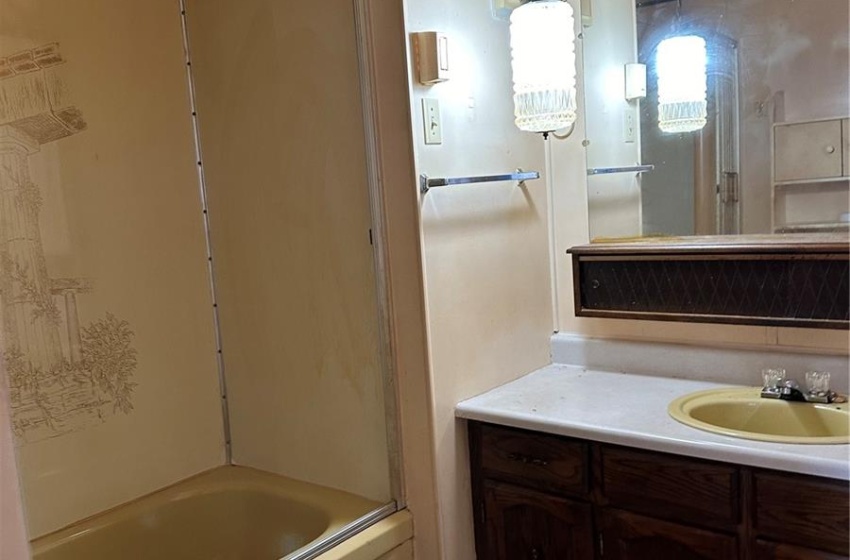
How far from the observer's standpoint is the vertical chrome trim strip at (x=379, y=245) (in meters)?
1.77

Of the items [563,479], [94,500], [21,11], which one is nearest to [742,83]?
[563,479]

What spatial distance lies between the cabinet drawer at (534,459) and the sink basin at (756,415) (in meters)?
0.24

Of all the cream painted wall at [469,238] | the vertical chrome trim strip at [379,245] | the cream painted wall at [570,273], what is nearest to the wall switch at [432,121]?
the cream painted wall at [469,238]

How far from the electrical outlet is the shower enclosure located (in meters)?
0.73

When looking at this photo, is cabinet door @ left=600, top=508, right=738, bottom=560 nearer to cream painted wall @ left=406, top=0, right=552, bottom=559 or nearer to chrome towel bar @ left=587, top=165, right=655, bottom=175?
cream painted wall @ left=406, top=0, right=552, bottom=559

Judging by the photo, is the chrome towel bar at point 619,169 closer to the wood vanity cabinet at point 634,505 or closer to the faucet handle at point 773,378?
the faucet handle at point 773,378

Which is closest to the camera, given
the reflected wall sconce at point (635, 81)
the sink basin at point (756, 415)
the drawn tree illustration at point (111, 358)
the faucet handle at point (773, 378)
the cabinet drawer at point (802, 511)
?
the cabinet drawer at point (802, 511)

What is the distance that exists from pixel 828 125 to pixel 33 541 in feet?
7.30

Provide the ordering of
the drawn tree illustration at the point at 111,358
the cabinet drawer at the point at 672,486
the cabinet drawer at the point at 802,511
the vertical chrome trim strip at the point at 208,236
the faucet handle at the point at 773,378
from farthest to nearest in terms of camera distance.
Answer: the vertical chrome trim strip at the point at 208,236
the drawn tree illustration at the point at 111,358
the faucet handle at the point at 773,378
the cabinet drawer at the point at 672,486
the cabinet drawer at the point at 802,511

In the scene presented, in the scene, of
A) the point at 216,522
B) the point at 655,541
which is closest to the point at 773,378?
the point at 655,541

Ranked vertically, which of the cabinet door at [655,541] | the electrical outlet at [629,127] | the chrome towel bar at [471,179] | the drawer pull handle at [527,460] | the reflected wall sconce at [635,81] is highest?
the reflected wall sconce at [635,81]

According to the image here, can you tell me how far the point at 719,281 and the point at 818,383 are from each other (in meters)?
0.31

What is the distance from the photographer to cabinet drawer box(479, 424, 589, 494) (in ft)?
5.40

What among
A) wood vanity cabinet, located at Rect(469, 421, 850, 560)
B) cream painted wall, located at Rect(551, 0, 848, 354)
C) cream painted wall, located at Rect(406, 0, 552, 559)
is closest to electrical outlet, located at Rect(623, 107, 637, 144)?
cream painted wall, located at Rect(551, 0, 848, 354)
